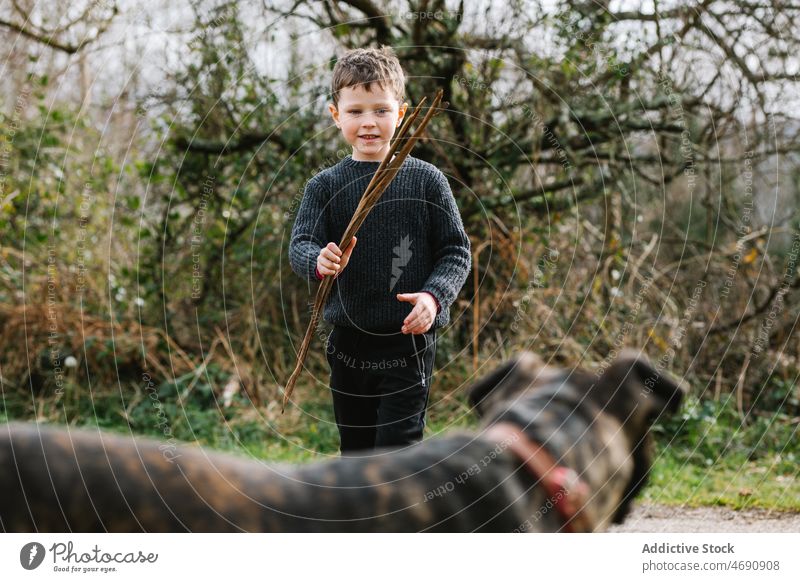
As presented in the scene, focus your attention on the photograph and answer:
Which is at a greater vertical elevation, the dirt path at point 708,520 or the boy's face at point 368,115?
the boy's face at point 368,115

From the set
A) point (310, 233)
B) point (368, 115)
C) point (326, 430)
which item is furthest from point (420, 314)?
point (326, 430)

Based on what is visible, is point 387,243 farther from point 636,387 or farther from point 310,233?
point 636,387

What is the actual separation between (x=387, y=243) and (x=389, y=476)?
3.92ft

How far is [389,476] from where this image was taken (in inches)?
36.7

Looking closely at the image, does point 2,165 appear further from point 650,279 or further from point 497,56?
point 650,279

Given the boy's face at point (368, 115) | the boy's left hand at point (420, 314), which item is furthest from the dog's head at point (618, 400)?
the boy's face at point (368, 115)

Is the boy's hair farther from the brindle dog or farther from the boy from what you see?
the brindle dog

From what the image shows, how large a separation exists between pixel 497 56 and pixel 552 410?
10.6ft

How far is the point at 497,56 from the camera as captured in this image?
13.1 feet

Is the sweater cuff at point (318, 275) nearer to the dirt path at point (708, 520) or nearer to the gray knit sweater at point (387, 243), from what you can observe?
the gray knit sweater at point (387, 243)

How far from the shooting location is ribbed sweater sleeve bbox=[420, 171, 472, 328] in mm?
2049

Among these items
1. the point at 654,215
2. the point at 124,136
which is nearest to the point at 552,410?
the point at 654,215

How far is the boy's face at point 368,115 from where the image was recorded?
203 centimetres

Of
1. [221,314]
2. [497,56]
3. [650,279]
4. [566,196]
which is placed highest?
[497,56]
